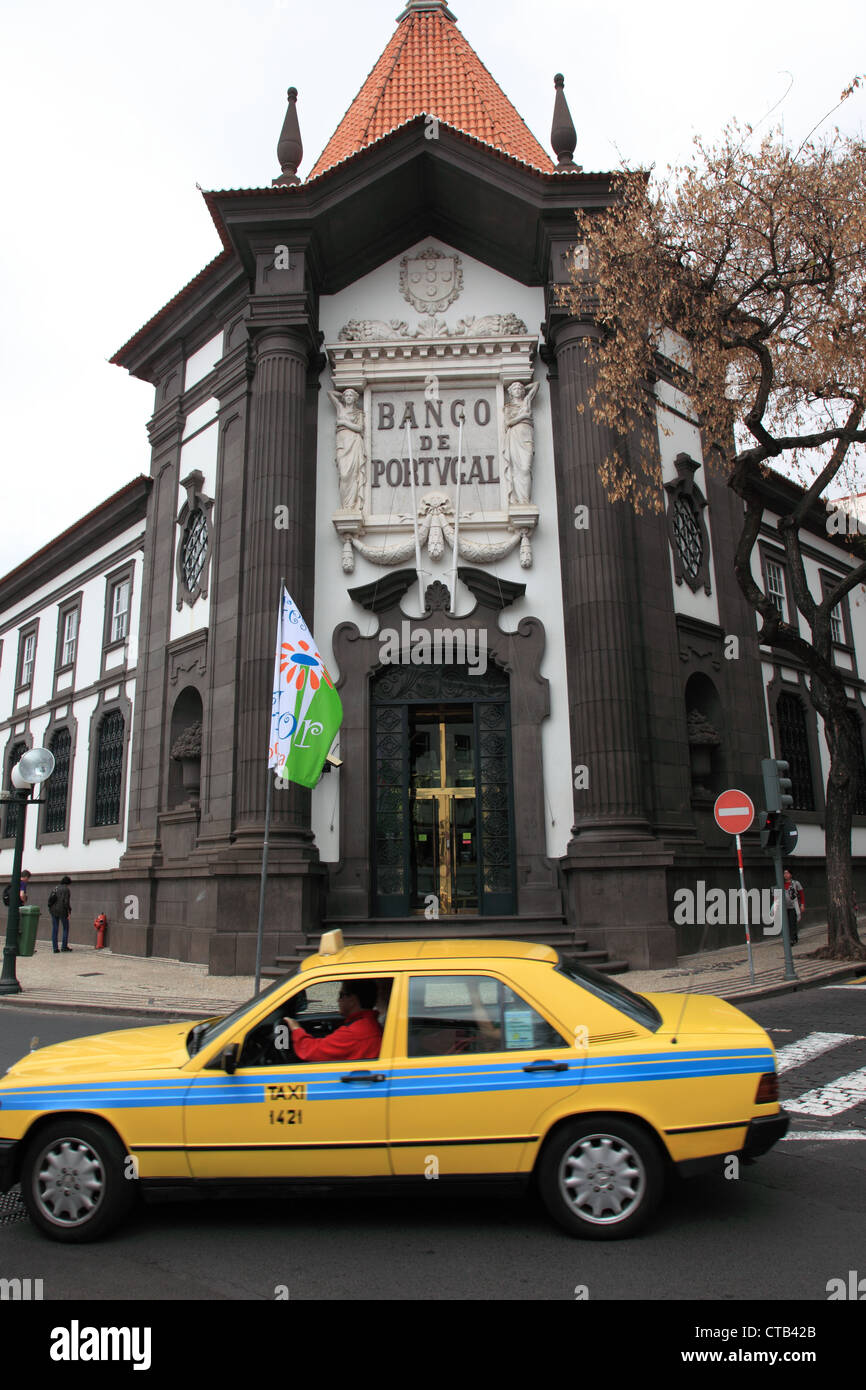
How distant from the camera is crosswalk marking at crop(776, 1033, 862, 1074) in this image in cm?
846

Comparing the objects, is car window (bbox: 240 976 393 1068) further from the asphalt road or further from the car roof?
the asphalt road

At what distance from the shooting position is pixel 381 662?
18.0 m

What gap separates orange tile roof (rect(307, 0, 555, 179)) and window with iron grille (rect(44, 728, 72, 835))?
17271 millimetres

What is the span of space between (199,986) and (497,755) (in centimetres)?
655

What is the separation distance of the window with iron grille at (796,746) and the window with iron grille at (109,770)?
667 inches

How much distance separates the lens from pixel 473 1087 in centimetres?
461

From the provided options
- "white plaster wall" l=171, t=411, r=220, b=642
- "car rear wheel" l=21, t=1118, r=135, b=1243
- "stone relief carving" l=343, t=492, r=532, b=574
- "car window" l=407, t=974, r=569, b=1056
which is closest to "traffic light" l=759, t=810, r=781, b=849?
"stone relief carving" l=343, t=492, r=532, b=574

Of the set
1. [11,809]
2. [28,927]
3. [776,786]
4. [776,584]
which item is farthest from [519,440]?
[11,809]

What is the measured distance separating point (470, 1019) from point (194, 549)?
1801cm

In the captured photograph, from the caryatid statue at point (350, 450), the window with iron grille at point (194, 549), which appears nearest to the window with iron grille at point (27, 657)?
the window with iron grille at point (194, 549)

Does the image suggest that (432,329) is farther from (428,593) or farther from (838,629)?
(838,629)

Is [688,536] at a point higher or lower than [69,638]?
lower
